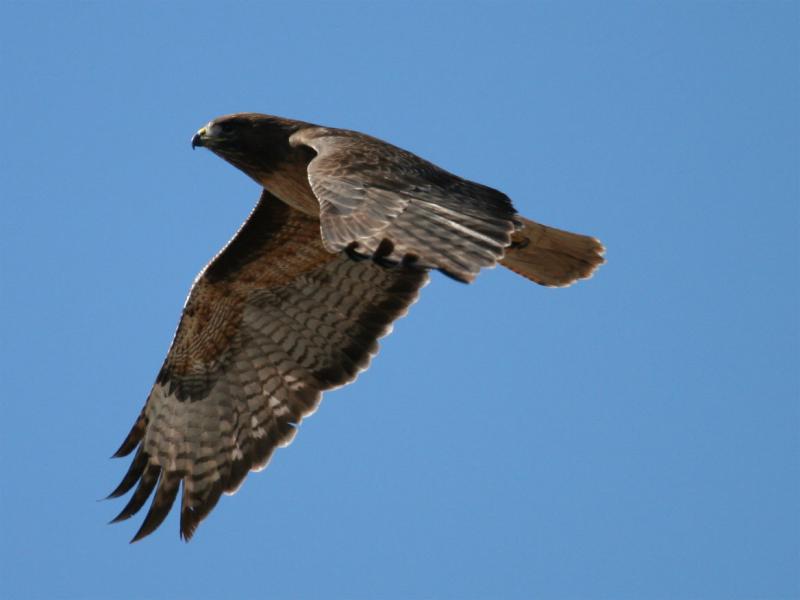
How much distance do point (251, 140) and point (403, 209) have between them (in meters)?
2.55

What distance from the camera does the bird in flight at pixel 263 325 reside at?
10.2m

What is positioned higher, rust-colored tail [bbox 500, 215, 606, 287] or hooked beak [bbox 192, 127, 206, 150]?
rust-colored tail [bbox 500, 215, 606, 287]

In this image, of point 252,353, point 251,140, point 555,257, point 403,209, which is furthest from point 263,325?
point 403,209

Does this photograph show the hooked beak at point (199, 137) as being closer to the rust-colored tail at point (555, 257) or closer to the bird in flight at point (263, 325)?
the bird in flight at point (263, 325)

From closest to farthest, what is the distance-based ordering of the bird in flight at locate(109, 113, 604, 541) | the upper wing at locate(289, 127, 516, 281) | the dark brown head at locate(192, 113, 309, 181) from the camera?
the upper wing at locate(289, 127, 516, 281) < the dark brown head at locate(192, 113, 309, 181) < the bird in flight at locate(109, 113, 604, 541)

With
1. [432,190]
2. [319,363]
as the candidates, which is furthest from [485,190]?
[319,363]

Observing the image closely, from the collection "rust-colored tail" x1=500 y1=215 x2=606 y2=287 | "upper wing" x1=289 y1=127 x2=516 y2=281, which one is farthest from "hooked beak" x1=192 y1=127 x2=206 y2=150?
"rust-colored tail" x1=500 y1=215 x2=606 y2=287

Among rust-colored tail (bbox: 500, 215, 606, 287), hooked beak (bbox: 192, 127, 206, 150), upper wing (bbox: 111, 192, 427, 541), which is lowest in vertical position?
upper wing (bbox: 111, 192, 427, 541)

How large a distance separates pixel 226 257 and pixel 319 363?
1040mm

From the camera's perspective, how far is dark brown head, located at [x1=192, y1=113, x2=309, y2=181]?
33.1 ft

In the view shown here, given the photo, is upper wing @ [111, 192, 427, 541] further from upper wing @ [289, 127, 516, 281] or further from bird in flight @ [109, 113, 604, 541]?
upper wing @ [289, 127, 516, 281]

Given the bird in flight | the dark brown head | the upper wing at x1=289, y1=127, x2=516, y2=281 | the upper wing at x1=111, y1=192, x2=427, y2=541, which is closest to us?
the upper wing at x1=289, y1=127, x2=516, y2=281

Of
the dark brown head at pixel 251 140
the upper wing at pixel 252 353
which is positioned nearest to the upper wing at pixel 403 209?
the dark brown head at pixel 251 140

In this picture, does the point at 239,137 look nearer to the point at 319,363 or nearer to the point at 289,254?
the point at 289,254
